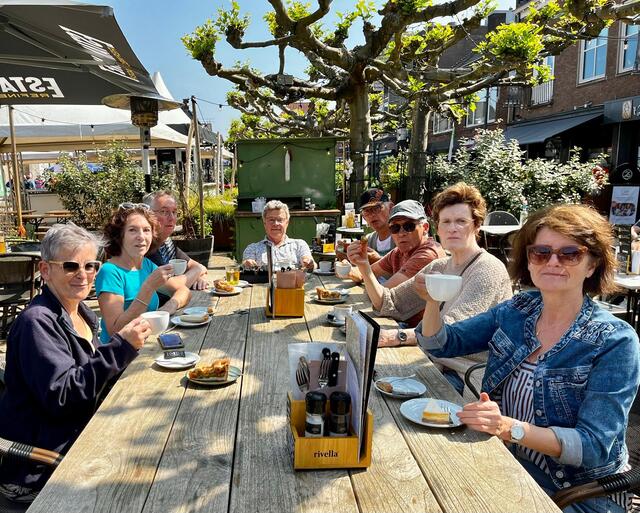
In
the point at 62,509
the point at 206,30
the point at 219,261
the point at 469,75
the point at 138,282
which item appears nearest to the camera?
the point at 62,509

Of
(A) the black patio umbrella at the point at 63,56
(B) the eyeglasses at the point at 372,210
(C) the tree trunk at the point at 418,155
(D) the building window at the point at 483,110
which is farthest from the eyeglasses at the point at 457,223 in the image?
(D) the building window at the point at 483,110

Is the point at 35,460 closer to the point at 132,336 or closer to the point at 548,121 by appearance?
the point at 132,336

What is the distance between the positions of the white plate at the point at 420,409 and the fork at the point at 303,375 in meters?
0.40

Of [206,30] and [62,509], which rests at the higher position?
[206,30]

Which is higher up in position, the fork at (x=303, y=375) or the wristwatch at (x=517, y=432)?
the fork at (x=303, y=375)

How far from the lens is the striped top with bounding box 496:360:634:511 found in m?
1.80

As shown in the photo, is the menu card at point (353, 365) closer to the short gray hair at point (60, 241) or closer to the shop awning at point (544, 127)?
the short gray hair at point (60, 241)


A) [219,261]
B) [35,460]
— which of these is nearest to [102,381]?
[35,460]

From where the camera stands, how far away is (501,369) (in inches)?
77.1

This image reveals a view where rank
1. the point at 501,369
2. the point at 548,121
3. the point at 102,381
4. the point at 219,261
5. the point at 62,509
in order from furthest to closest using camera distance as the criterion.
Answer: the point at 548,121 < the point at 219,261 < the point at 501,369 < the point at 102,381 < the point at 62,509

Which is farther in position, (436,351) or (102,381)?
(436,351)

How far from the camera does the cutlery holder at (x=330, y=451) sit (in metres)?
1.34

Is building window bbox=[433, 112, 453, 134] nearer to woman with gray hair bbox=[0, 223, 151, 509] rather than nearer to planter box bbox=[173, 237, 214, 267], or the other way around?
planter box bbox=[173, 237, 214, 267]

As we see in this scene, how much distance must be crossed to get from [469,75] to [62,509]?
9517 mm
